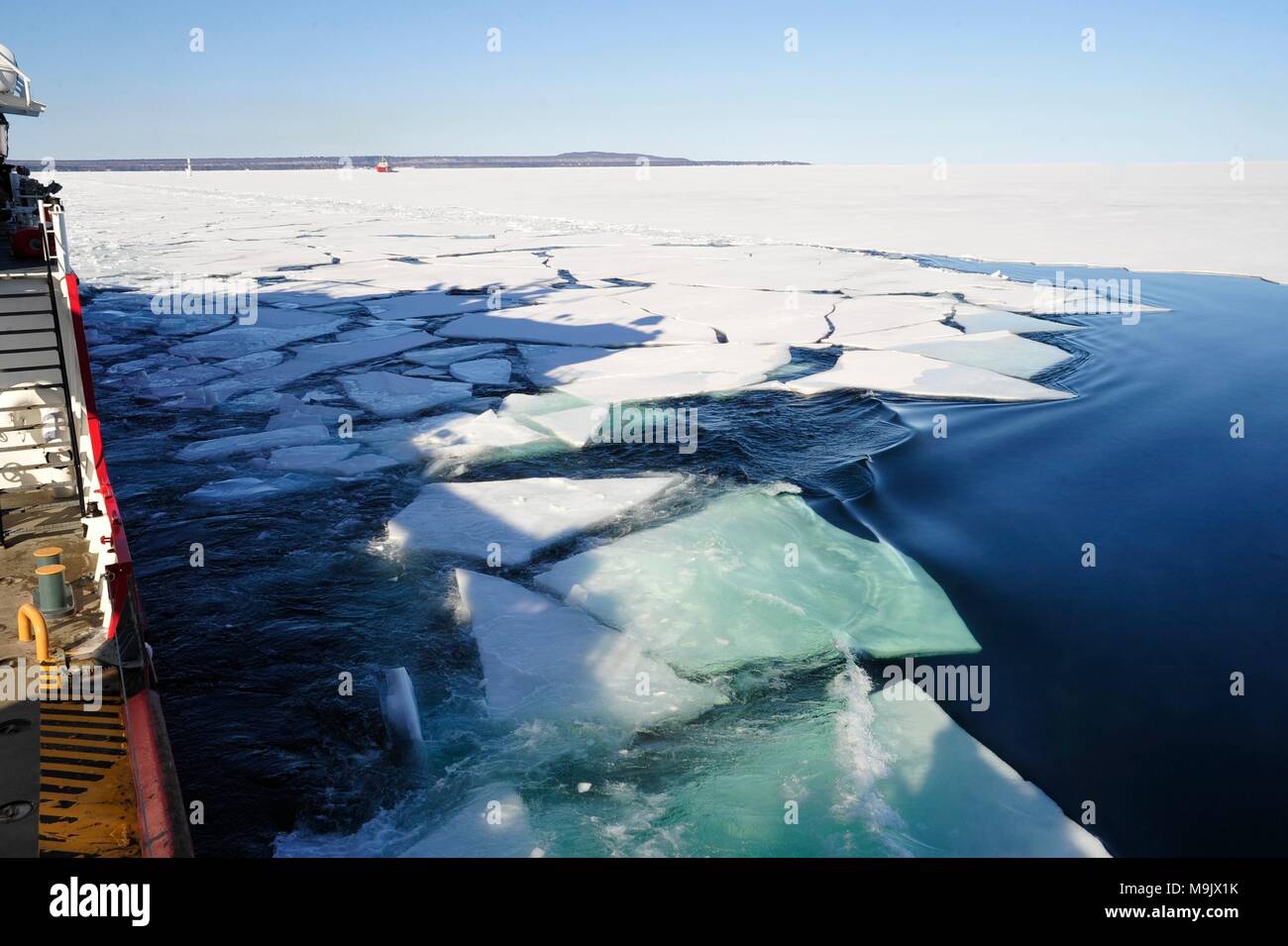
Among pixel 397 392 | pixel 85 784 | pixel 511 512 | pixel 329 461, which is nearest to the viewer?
pixel 85 784

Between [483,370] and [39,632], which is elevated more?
[483,370]

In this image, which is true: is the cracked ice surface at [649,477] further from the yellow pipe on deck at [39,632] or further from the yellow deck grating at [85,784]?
Result: the yellow pipe on deck at [39,632]

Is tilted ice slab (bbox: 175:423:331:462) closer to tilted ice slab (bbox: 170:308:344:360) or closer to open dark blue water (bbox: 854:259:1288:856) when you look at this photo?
tilted ice slab (bbox: 170:308:344:360)

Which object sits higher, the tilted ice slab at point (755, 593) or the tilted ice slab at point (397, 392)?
the tilted ice slab at point (397, 392)

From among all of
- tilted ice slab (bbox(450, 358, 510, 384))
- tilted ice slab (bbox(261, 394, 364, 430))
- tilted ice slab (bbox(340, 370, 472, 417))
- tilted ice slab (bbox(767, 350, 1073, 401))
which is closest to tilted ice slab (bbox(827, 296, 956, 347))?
tilted ice slab (bbox(767, 350, 1073, 401))
